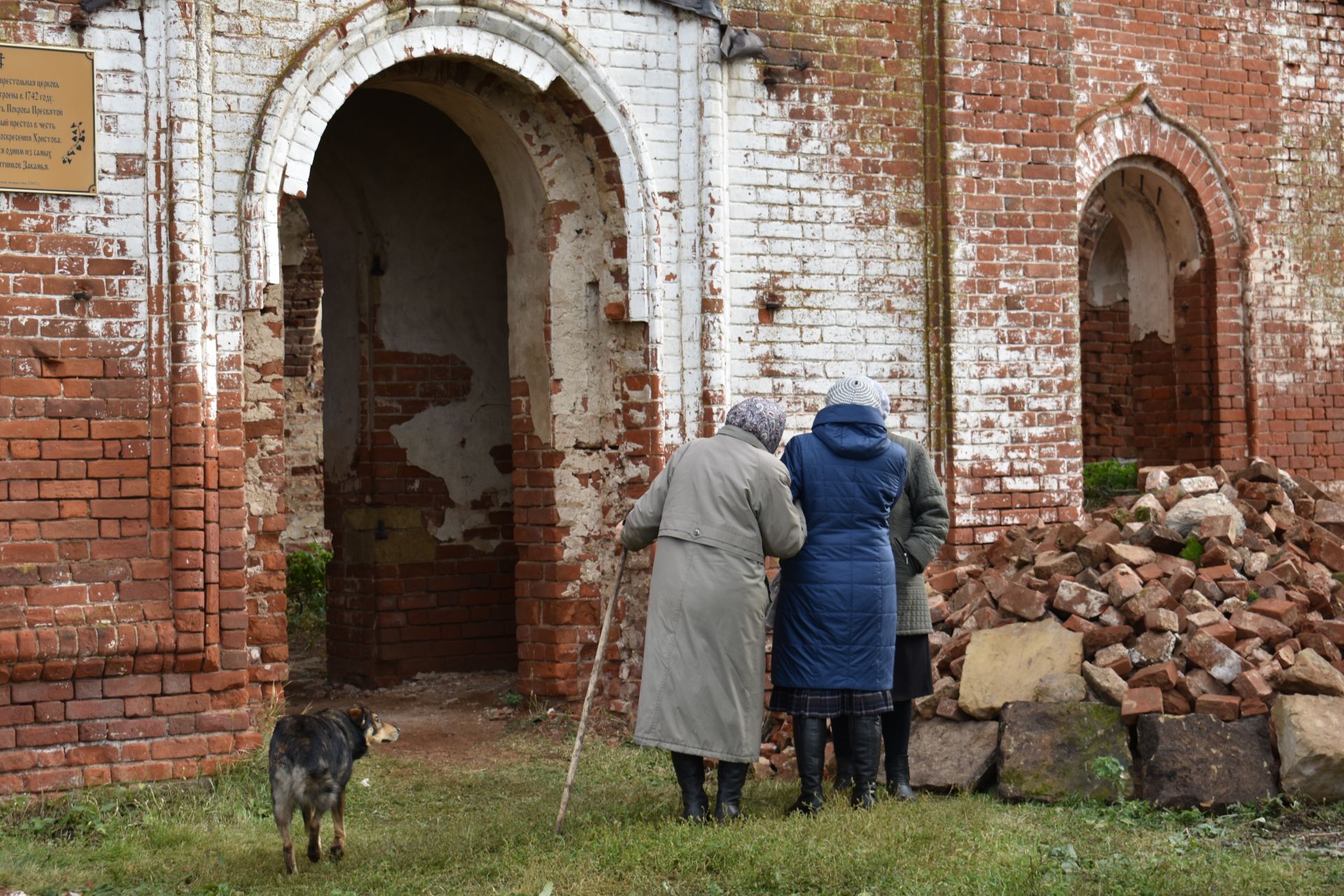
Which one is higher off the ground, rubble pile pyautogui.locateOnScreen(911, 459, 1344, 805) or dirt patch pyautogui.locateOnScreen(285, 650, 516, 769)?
rubble pile pyautogui.locateOnScreen(911, 459, 1344, 805)

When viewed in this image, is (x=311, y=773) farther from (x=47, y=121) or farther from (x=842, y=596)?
(x=47, y=121)

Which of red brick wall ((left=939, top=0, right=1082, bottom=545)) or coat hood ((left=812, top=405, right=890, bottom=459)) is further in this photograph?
red brick wall ((left=939, top=0, right=1082, bottom=545))

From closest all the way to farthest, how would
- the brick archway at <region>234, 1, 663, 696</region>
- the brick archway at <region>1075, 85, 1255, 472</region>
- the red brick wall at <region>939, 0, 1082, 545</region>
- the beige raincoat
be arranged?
the beige raincoat < the brick archway at <region>234, 1, 663, 696</region> < the red brick wall at <region>939, 0, 1082, 545</region> < the brick archway at <region>1075, 85, 1255, 472</region>

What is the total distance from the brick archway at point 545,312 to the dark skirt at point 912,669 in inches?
78.5

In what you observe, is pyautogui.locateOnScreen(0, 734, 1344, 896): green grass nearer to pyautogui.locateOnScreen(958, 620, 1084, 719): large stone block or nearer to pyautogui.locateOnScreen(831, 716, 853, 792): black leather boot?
pyautogui.locateOnScreen(831, 716, 853, 792): black leather boot

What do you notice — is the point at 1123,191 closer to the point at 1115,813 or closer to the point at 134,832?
the point at 1115,813

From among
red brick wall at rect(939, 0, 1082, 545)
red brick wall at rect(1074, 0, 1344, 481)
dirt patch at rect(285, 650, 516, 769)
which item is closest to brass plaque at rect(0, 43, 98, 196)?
dirt patch at rect(285, 650, 516, 769)

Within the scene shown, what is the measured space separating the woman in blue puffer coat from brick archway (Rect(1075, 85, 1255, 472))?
5382mm

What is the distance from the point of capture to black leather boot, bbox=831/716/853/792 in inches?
235

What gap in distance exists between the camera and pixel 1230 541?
745cm

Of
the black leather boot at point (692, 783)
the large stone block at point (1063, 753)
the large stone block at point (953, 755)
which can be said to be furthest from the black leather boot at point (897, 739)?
the black leather boot at point (692, 783)

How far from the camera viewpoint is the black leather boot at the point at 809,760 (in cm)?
575

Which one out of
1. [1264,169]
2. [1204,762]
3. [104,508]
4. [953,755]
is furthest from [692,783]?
[1264,169]

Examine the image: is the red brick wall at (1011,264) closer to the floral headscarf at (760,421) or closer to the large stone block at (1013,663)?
the large stone block at (1013,663)
